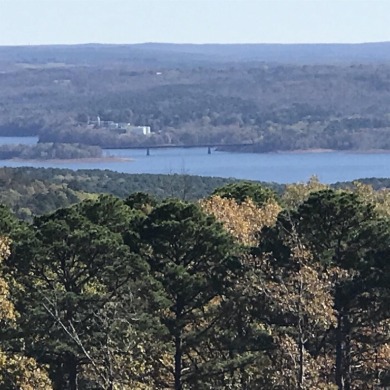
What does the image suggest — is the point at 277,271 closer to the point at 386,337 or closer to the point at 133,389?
the point at 386,337

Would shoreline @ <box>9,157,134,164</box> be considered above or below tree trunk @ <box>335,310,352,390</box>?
below

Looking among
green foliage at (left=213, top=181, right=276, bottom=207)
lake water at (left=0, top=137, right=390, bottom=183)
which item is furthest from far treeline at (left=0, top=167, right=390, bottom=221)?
green foliage at (left=213, top=181, right=276, bottom=207)

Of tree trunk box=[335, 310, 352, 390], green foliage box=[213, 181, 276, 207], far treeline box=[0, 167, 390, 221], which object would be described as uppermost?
green foliage box=[213, 181, 276, 207]

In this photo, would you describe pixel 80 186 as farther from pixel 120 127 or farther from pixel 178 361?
pixel 120 127

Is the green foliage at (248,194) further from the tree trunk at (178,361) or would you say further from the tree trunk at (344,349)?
the tree trunk at (344,349)

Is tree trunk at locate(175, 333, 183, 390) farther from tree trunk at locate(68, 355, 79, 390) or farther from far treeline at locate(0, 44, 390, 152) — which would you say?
far treeline at locate(0, 44, 390, 152)

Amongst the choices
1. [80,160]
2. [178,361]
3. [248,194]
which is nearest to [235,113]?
[80,160]

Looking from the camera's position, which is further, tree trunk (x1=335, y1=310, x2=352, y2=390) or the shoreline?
the shoreline
